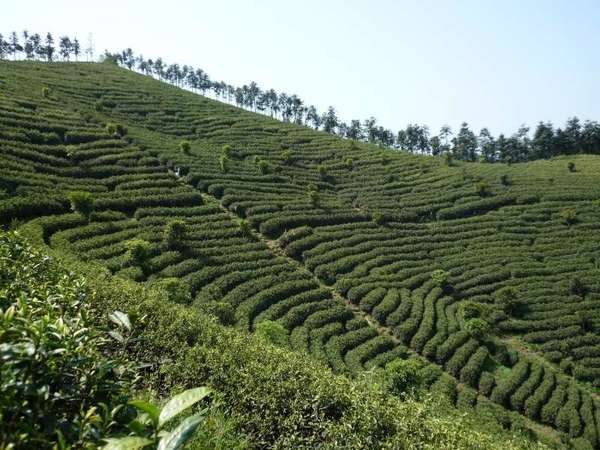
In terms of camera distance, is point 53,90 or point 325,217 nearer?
point 325,217

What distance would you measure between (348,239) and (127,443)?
43536mm

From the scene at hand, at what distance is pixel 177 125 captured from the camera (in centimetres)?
7244

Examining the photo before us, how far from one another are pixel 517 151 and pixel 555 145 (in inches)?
393

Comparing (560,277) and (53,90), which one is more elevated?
(53,90)

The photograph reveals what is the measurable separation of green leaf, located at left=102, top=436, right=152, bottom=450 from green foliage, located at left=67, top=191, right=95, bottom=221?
35.6 m

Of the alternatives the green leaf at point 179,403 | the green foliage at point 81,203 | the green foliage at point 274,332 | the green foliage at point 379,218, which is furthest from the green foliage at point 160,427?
the green foliage at point 379,218

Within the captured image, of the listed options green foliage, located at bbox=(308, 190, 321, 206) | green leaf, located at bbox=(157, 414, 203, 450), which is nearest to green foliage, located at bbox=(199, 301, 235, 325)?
green leaf, located at bbox=(157, 414, 203, 450)

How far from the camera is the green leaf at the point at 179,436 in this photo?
9.57ft

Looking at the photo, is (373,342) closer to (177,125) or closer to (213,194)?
(213,194)

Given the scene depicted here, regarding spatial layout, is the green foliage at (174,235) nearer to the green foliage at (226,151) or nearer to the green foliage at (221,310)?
the green foliage at (221,310)

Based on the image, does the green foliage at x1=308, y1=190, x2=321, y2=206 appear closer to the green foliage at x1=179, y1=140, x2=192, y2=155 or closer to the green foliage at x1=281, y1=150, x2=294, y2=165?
the green foliage at x1=281, y1=150, x2=294, y2=165

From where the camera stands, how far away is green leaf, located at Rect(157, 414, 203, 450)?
2.92 m

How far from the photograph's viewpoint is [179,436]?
9.73 ft

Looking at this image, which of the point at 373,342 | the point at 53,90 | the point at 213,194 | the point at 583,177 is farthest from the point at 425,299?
the point at 53,90
